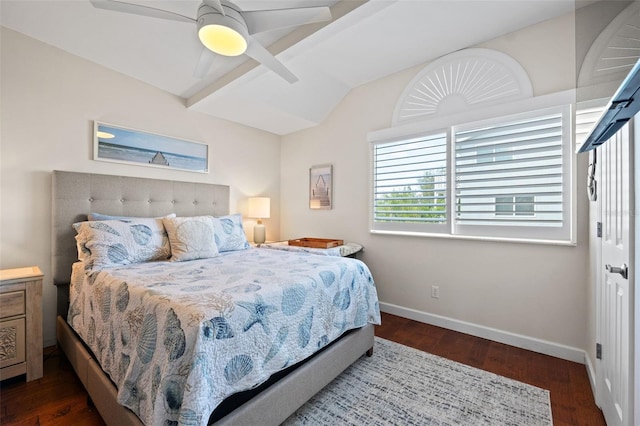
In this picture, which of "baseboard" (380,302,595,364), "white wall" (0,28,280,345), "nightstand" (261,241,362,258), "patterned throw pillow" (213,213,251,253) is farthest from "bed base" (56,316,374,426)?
"patterned throw pillow" (213,213,251,253)

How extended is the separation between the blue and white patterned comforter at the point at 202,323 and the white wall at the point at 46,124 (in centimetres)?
57

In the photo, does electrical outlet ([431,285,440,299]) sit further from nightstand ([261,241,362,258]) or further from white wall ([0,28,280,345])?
white wall ([0,28,280,345])

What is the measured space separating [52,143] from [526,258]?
4112mm

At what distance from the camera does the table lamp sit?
374 cm

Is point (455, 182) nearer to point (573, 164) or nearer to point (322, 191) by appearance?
point (573, 164)

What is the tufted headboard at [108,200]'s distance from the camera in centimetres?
226

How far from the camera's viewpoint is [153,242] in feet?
7.63

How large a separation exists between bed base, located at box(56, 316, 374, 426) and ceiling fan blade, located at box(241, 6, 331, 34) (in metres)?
1.98

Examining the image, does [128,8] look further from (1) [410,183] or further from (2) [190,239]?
(1) [410,183]

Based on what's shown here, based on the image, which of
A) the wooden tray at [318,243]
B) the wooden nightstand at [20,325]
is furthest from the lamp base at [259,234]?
the wooden nightstand at [20,325]

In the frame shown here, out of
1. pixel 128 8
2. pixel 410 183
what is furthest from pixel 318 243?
pixel 128 8

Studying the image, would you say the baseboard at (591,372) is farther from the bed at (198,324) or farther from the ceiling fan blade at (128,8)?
the ceiling fan blade at (128,8)

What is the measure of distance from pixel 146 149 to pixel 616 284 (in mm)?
3701

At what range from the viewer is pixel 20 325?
183 cm
